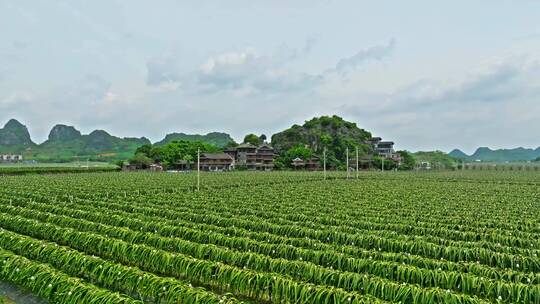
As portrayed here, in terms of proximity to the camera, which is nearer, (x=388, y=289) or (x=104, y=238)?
(x=388, y=289)

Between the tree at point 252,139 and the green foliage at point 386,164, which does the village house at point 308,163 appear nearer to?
the green foliage at point 386,164

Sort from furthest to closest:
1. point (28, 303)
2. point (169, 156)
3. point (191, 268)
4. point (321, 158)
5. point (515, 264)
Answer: point (321, 158)
point (169, 156)
point (515, 264)
point (191, 268)
point (28, 303)

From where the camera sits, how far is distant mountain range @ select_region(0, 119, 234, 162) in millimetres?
→ 163625

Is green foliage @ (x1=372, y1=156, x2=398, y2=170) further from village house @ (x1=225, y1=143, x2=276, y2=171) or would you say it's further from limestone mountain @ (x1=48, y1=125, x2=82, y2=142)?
limestone mountain @ (x1=48, y1=125, x2=82, y2=142)

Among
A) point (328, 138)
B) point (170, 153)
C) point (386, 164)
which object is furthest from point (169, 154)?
point (386, 164)

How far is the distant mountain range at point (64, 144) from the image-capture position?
164 meters

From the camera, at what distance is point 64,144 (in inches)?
7092

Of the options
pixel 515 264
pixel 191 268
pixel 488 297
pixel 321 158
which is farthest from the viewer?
pixel 321 158

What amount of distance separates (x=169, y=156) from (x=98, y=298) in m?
90.4

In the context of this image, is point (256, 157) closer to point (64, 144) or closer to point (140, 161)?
point (140, 161)

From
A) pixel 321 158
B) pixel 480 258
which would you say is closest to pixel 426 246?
pixel 480 258

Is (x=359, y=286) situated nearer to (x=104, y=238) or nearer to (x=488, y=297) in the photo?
(x=488, y=297)

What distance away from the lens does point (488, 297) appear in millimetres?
5977

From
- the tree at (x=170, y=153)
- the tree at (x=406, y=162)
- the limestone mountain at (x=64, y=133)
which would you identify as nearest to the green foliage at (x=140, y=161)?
the tree at (x=170, y=153)
